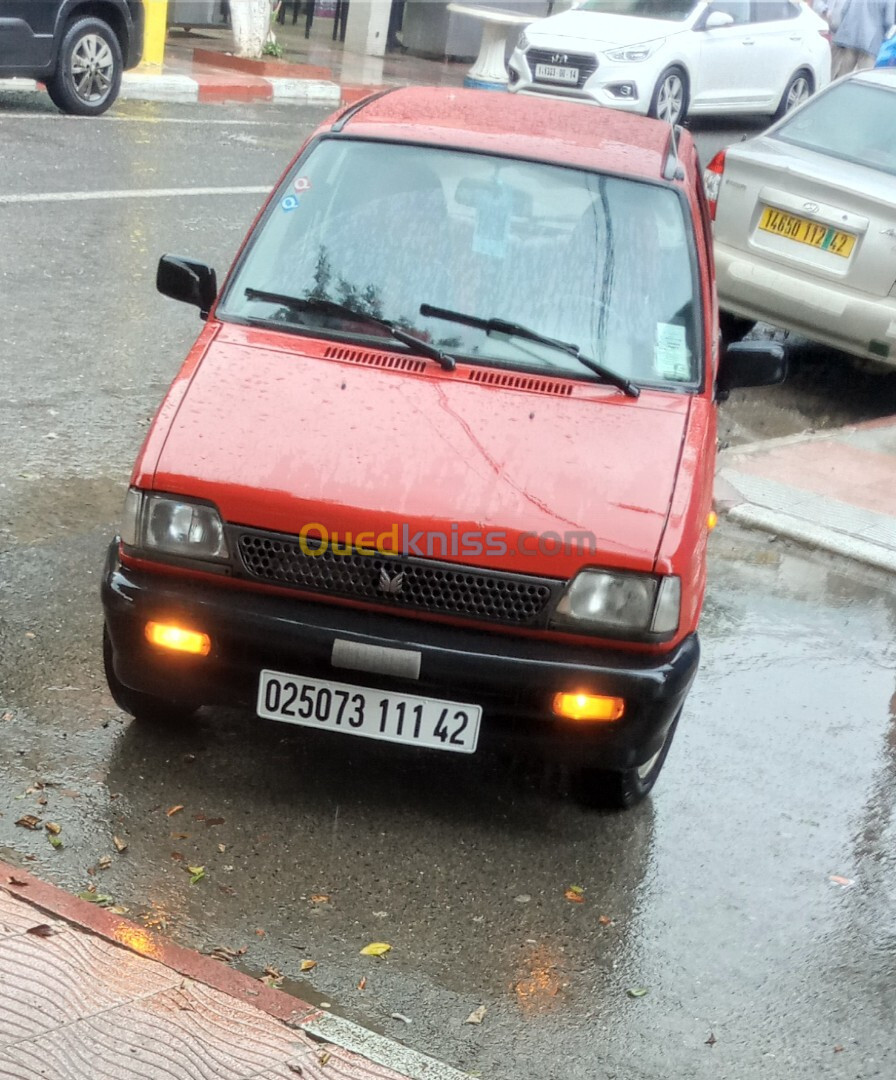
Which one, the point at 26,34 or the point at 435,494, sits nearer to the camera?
the point at 435,494

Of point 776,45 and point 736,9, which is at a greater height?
point 736,9

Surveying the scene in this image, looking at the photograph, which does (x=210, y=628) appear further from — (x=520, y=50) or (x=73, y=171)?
(x=520, y=50)

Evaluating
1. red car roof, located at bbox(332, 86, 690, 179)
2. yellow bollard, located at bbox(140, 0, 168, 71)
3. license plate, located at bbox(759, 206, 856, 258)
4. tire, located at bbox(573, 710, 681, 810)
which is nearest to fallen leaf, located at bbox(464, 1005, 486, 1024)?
tire, located at bbox(573, 710, 681, 810)

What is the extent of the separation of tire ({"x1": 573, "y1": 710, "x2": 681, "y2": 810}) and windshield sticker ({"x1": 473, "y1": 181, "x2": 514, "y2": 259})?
155cm

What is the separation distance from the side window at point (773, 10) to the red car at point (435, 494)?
619 inches

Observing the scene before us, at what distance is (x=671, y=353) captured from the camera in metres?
4.54

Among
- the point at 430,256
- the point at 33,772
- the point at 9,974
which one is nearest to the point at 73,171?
the point at 430,256

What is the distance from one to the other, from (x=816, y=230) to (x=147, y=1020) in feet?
21.8

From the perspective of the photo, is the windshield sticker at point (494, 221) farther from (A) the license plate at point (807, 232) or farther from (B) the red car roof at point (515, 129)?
(A) the license plate at point (807, 232)

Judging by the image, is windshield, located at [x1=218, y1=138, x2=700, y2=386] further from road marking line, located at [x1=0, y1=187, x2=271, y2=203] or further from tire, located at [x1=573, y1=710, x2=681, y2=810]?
road marking line, located at [x1=0, y1=187, x2=271, y2=203]

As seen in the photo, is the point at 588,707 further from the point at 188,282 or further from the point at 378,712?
the point at 188,282

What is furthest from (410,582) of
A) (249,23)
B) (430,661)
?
(249,23)

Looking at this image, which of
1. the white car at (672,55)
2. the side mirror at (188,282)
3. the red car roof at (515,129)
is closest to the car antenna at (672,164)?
the red car roof at (515,129)

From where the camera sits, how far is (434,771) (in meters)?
4.37
